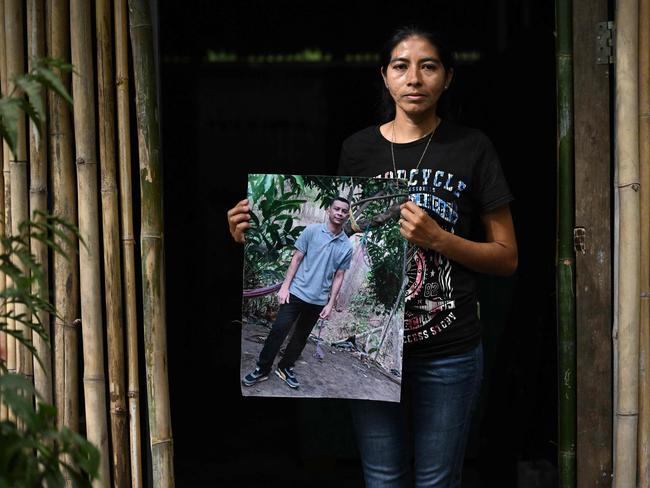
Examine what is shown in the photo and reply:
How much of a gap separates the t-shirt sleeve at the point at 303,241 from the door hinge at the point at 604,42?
3.33ft

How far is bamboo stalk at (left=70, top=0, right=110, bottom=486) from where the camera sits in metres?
2.73

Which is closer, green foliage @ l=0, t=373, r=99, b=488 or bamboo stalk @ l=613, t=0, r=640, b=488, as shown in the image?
green foliage @ l=0, t=373, r=99, b=488

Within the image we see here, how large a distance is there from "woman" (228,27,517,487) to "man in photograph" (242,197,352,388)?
0.56ft

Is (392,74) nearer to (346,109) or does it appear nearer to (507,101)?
(507,101)

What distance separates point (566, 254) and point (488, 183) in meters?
0.44

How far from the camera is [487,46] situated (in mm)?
6336

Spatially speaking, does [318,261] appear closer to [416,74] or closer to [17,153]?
[416,74]

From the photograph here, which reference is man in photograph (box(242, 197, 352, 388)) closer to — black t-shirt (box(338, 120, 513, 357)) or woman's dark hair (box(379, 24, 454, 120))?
black t-shirt (box(338, 120, 513, 357))

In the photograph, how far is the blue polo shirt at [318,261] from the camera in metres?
2.46

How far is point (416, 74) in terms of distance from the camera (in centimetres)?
249

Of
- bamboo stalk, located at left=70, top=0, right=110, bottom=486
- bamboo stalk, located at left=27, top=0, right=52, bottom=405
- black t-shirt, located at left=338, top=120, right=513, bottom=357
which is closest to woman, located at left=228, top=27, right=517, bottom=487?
black t-shirt, located at left=338, top=120, right=513, bottom=357

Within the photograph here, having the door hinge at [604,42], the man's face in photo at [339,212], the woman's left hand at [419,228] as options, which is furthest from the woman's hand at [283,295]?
the door hinge at [604,42]

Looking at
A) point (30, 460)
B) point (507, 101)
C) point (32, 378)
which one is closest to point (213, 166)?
point (507, 101)

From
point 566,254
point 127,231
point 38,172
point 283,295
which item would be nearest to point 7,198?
point 38,172
